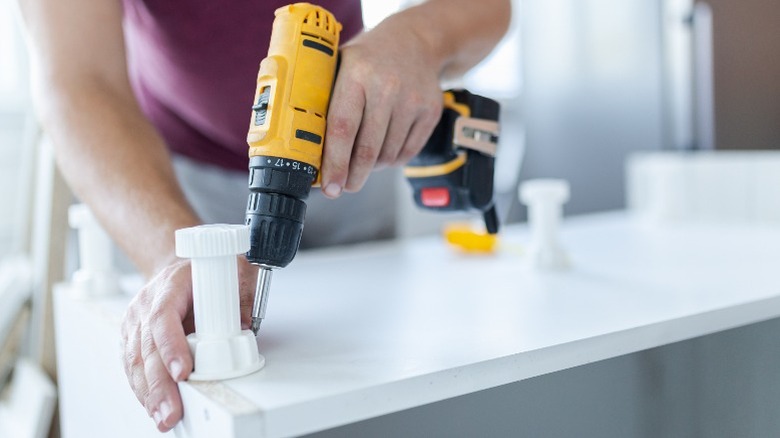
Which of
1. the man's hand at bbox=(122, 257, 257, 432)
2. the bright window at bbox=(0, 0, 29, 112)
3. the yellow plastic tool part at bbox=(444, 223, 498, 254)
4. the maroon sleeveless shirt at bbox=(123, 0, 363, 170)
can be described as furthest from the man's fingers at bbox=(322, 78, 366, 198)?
the bright window at bbox=(0, 0, 29, 112)

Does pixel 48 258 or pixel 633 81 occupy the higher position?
pixel 633 81

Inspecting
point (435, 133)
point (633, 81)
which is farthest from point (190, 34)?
point (633, 81)

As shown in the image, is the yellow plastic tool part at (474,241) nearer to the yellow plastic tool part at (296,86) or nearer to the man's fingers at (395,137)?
the man's fingers at (395,137)

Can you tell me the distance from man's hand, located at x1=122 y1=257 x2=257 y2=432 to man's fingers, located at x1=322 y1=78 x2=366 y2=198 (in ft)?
0.39

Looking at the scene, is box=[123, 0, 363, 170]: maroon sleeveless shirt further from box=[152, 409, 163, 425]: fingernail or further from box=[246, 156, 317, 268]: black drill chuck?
box=[152, 409, 163, 425]: fingernail

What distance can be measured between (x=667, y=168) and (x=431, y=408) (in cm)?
90

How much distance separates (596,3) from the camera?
7.35ft

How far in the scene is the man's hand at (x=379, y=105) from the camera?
57cm

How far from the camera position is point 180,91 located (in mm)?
970

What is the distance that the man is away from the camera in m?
0.50

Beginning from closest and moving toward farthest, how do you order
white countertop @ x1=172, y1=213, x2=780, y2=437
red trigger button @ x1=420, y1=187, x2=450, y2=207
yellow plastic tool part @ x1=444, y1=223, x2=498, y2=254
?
white countertop @ x1=172, y1=213, x2=780, y2=437 → red trigger button @ x1=420, y1=187, x2=450, y2=207 → yellow plastic tool part @ x1=444, y1=223, x2=498, y2=254

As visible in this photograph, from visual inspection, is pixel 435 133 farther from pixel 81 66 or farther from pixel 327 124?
pixel 81 66

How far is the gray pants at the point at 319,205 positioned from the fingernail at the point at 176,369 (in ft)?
2.03

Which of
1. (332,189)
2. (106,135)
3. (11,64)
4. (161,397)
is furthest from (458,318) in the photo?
(11,64)
